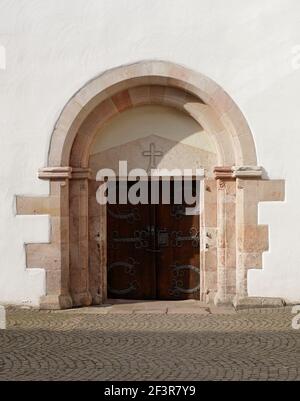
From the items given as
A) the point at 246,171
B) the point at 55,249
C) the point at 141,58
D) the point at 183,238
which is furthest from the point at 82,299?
the point at 141,58

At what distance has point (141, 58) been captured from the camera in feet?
24.9

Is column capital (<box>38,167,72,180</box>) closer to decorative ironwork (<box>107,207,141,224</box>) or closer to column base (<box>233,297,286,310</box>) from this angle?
decorative ironwork (<box>107,207,141,224</box>)


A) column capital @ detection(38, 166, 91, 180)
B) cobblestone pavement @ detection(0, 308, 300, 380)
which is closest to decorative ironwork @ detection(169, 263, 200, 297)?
cobblestone pavement @ detection(0, 308, 300, 380)

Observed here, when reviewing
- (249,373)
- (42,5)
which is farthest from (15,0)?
(249,373)

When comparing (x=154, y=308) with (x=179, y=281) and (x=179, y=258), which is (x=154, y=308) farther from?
(x=179, y=258)

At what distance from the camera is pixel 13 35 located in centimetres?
764

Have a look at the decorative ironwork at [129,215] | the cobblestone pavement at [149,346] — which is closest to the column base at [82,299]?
the cobblestone pavement at [149,346]

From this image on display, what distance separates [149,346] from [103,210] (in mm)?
2809

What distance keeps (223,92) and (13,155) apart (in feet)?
9.11

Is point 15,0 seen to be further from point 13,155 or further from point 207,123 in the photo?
point 207,123

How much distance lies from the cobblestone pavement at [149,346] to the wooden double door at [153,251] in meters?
0.91

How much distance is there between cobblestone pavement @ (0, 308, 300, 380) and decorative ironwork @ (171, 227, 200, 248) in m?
1.21

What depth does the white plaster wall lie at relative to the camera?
294 inches

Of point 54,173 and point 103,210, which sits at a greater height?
point 54,173
